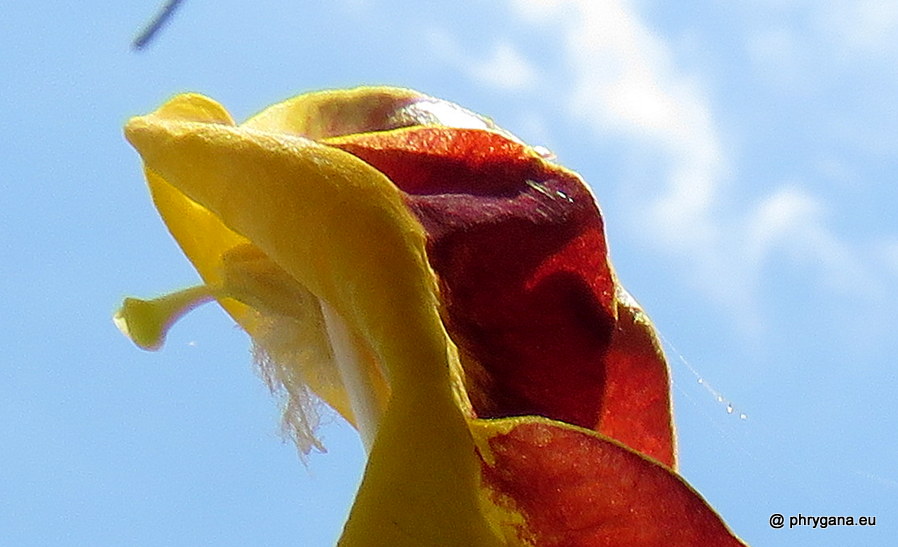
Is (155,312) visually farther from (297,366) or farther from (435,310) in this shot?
(435,310)

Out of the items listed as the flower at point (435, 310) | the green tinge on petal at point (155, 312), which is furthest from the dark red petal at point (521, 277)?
the green tinge on petal at point (155, 312)

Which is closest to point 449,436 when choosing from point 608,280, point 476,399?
point 476,399

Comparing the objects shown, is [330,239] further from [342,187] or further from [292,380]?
[292,380]

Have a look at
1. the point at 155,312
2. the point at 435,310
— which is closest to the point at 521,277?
the point at 435,310

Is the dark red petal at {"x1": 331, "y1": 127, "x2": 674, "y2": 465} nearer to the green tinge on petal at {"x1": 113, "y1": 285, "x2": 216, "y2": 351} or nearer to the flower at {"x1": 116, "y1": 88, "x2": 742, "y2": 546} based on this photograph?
the flower at {"x1": 116, "y1": 88, "x2": 742, "y2": 546}

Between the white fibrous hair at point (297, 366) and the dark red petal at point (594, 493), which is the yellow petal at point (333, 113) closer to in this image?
the white fibrous hair at point (297, 366)
